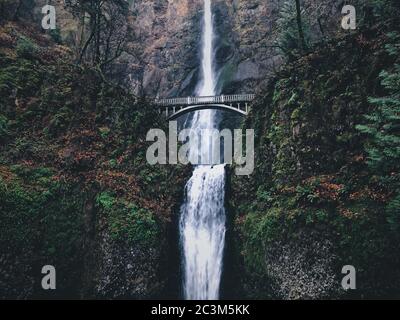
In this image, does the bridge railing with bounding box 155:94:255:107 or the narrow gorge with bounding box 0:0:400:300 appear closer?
the narrow gorge with bounding box 0:0:400:300

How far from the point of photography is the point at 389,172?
1335cm

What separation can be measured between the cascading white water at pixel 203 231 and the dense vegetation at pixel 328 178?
1096mm

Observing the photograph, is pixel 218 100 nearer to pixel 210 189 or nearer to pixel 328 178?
pixel 210 189

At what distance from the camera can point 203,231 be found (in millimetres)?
19172

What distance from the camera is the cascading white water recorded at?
59.3 ft

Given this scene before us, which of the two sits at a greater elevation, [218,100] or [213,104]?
[218,100]

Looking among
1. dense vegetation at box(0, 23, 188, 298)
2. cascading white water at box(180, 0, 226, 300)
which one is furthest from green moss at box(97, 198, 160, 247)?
cascading white water at box(180, 0, 226, 300)

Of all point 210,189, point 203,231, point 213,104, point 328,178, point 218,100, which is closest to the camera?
point 328,178

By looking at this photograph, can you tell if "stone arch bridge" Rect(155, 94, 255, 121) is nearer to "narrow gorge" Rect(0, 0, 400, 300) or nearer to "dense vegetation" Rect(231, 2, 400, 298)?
"narrow gorge" Rect(0, 0, 400, 300)

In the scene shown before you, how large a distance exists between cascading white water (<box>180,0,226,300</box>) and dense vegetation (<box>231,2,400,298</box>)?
43.1 inches

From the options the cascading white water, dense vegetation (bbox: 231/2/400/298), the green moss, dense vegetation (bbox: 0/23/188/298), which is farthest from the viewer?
the cascading white water

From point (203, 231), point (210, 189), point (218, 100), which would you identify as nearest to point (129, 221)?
point (203, 231)

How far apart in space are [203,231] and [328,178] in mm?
6620
